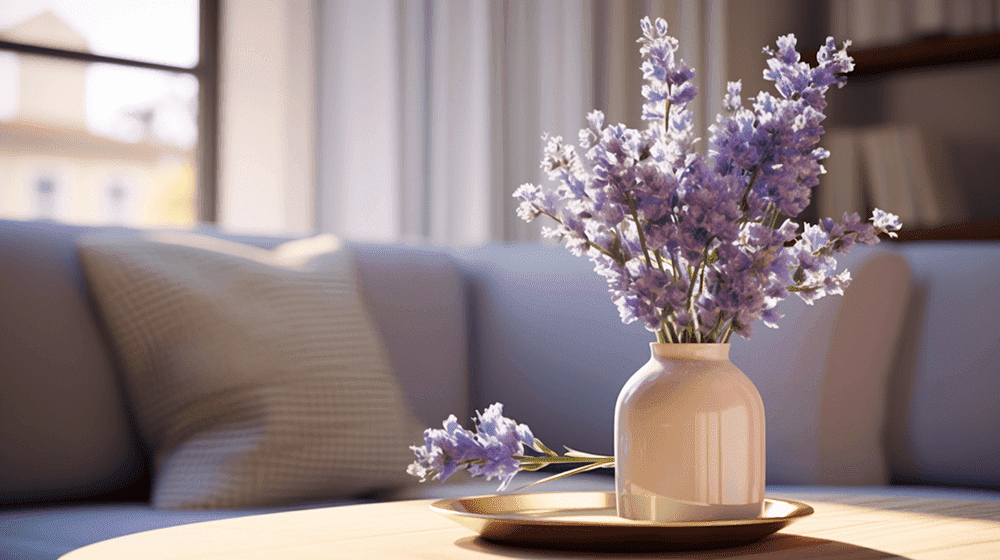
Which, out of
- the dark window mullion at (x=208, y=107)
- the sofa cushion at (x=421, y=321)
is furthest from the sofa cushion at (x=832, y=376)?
the dark window mullion at (x=208, y=107)

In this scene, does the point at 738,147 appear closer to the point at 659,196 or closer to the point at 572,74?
the point at 659,196

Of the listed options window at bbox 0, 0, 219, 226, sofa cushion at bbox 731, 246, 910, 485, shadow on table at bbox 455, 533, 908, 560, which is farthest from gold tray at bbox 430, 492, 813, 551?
window at bbox 0, 0, 219, 226

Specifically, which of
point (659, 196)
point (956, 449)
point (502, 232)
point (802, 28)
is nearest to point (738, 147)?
point (659, 196)

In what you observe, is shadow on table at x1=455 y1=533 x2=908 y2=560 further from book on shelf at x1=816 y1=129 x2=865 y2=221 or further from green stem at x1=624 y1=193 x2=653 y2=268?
book on shelf at x1=816 y1=129 x2=865 y2=221

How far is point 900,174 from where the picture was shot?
281 cm

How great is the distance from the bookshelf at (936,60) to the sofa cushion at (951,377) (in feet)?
3.44

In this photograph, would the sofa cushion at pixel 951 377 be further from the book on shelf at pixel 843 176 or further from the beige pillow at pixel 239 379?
the book on shelf at pixel 843 176

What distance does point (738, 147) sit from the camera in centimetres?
77

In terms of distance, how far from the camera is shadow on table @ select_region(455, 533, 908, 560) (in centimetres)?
75

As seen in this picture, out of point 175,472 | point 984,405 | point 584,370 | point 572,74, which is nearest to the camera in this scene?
point 175,472

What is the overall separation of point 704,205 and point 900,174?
2.26 m

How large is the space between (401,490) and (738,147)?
1005 mm

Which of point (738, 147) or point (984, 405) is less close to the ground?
point (738, 147)

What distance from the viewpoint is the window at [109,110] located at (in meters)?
2.95
